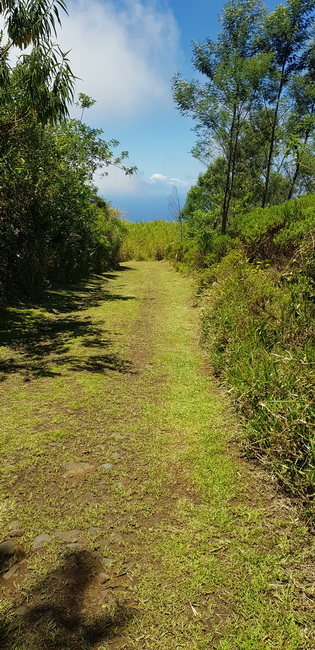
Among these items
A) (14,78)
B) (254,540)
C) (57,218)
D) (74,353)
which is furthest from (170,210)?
(254,540)

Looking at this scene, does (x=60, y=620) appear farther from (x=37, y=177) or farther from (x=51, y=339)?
(x=37, y=177)

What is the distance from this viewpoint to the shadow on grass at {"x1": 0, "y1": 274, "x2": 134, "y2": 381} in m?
4.90

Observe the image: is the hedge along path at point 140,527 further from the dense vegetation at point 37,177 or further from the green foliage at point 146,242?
the green foliage at point 146,242

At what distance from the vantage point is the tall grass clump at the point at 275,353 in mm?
2510

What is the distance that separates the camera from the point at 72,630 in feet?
5.22

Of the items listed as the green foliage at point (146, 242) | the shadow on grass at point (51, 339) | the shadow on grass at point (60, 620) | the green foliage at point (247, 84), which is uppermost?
the green foliage at point (247, 84)

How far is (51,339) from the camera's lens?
243 inches

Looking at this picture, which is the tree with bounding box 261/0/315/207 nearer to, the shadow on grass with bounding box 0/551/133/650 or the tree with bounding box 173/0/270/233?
the tree with bounding box 173/0/270/233

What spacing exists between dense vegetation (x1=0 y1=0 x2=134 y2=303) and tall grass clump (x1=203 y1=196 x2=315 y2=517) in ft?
14.7

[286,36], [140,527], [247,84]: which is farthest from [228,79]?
[140,527]

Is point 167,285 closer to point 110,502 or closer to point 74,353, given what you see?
point 74,353

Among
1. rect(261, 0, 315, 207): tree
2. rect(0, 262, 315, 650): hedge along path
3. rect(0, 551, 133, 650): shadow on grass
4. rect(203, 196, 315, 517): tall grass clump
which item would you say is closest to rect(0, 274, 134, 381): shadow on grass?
rect(0, 262, 315, 650): hedge along path

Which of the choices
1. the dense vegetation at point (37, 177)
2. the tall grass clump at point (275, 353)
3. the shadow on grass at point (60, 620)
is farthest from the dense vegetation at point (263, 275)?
the dense vegetation at point (37, 177)

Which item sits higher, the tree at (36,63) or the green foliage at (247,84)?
the green foliage at (247,84)
